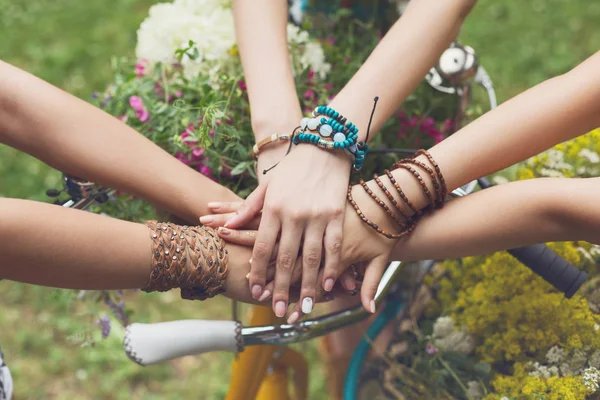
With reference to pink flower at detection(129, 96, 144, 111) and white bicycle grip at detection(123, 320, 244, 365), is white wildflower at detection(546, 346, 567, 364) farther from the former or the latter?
pink flower at detection(129, 96, 144, 111)

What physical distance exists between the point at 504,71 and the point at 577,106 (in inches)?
82.4

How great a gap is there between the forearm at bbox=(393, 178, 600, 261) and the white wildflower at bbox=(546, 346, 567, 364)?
18 cm

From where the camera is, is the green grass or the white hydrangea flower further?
the green grass

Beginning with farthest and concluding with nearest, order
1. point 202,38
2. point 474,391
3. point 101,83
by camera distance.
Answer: point 101,83
point 202,38
point 474,391

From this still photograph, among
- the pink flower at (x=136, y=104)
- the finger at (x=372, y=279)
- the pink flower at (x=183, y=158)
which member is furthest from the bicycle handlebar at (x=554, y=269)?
the pink flower at (x=136, y=104)

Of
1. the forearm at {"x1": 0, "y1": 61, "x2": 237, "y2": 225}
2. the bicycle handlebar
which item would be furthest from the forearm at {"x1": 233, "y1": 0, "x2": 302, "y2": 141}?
the bicycle handlebar

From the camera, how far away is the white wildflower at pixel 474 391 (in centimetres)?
104

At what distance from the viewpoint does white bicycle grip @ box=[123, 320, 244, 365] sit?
3.19 ft

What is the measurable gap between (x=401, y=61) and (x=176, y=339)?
56 centimetres

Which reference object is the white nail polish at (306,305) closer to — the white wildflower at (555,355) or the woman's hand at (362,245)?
the woman's hand at (362,245)

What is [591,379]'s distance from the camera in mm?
926

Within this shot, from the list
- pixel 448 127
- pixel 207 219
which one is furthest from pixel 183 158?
pixel 448 127

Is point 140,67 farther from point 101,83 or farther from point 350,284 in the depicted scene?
point 101,83

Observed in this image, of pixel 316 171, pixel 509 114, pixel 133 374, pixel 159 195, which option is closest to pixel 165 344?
pixel 159 195
